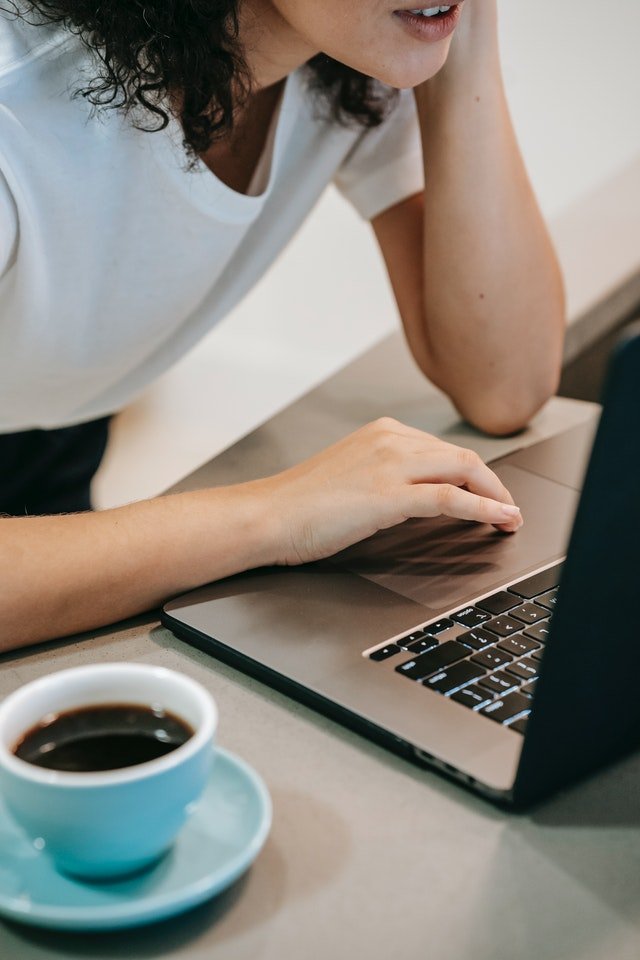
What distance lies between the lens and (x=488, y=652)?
0.62 meters

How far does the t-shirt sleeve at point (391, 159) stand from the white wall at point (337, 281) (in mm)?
427

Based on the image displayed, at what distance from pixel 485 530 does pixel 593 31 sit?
4.43 feet

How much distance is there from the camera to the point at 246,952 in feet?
1.44

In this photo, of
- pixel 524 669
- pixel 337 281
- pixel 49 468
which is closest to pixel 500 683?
pixel 524 669

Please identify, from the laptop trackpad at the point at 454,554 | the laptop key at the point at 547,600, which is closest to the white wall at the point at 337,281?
the laptop trackpad at the point at 454,554

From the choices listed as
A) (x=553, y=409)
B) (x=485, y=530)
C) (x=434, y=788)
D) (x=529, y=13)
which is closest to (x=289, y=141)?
(x=553, y=409)

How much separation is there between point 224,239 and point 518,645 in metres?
0.59

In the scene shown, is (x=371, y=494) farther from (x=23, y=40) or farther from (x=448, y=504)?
(x=23, y=40)

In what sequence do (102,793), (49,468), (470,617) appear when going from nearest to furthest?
1. (102,793)
2. (470,617)
3. (49,468)

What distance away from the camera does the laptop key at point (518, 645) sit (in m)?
0.62

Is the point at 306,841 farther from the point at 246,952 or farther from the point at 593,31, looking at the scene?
the point at 593,31

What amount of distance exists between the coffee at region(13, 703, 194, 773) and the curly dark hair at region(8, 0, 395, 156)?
0.55 meters

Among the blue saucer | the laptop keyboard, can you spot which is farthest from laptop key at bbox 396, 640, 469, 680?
the blue saucer

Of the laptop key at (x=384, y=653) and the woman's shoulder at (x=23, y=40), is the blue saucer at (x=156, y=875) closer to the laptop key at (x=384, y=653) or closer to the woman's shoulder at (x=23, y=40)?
the laptop key at (x=384, y=653)
